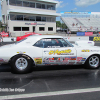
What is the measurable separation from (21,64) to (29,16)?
30.0 meters

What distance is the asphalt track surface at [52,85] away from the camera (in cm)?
312

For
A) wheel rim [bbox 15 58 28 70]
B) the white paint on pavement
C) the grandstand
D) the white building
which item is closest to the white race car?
wheel rim [bbox 15 58 28 70]

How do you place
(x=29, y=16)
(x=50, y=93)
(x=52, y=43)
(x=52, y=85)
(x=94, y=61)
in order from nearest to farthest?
(x=50, y=93) → (x=52, y=85) → (x=52, y=43) → (x=94, y=61) → (x=29, y=16)

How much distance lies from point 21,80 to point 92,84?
2.29m

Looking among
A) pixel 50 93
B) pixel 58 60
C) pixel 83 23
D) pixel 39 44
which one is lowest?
pixel 50 93

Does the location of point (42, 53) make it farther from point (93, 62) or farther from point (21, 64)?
point (93, 62)

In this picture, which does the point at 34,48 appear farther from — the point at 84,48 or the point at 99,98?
the point at 99,98

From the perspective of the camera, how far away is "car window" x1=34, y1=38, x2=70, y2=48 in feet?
15.6

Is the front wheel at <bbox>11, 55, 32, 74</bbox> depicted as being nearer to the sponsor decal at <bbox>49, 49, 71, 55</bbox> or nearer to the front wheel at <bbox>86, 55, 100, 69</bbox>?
the sponsor decal at <bbox>49, 49, 71, 55</bbox>

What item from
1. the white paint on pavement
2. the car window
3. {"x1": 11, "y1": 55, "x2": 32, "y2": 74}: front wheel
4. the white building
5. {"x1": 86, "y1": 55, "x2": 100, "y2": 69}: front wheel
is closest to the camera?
the white paint on pavement

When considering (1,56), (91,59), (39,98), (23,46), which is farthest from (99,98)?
(1,56)

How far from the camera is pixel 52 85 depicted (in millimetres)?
3701

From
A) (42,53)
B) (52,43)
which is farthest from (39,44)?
(52,43)

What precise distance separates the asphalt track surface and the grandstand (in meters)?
34.5
